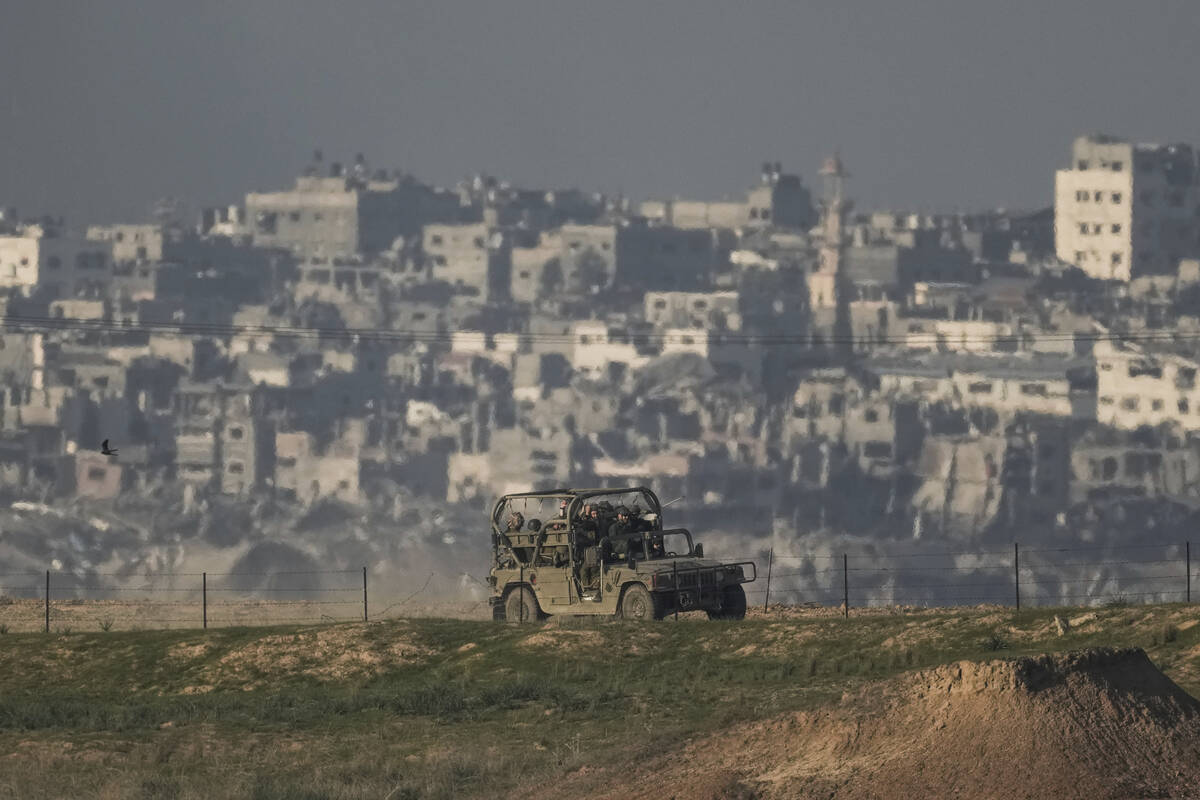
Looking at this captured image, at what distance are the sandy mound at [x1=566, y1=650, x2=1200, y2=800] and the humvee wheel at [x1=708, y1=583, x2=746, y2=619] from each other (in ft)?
51.6

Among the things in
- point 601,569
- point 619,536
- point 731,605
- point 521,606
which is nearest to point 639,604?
point 601,569

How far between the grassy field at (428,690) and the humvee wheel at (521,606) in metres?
2.60

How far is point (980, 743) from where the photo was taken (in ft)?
65.0

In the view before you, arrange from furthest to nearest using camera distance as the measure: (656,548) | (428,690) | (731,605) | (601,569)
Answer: (656,548) → (731,605) → (601,569) → (428,690)

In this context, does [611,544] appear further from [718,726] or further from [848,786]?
[848,786]

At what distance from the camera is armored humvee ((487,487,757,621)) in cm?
3653

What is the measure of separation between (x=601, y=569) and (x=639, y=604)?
1.02 meters

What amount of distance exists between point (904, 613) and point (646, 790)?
1838cm

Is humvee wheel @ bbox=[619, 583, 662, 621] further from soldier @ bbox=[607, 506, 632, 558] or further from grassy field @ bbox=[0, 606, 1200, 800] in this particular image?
grassy field @ bbox=[0, 606, 1200, 800]

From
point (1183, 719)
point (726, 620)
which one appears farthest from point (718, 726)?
point (726, 620)

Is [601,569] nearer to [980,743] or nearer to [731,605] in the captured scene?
[731,605]

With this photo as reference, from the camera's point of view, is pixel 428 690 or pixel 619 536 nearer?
pixel 428 690

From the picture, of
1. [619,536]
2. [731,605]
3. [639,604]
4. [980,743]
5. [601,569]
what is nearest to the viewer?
[980,743]

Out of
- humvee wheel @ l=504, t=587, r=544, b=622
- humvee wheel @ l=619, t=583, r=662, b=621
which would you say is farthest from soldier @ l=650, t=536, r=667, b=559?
humvee wheel @ l=504, t=587, r=544, b=622
